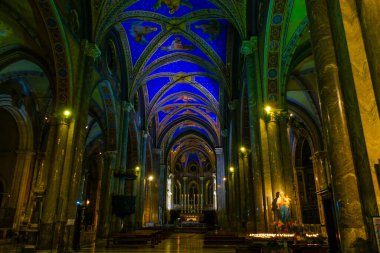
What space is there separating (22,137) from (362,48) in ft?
62.4

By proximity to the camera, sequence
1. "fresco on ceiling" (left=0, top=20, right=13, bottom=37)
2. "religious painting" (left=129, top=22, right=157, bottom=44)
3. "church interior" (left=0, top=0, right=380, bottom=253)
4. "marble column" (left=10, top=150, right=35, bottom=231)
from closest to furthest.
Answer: "church interior" (left=0, top=0, right=380, bottom=253), "fresco on ceiling" (left=0, top=20, right=13, bottom=37), "religious painting" (left=129, top=22, right=157, bottom=44), "marble column" (left=10, top=150, right=35, bottom=231)

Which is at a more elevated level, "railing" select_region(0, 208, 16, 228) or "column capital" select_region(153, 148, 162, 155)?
"column capital" select_region(153, 148, 162, 155)

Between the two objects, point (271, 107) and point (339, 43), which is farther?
point (271, 107)

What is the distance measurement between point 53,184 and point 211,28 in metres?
11.5

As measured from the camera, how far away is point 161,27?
51.9ft

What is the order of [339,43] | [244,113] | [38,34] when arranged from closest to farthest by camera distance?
→ [339,43] < [38,34] < [244,113]

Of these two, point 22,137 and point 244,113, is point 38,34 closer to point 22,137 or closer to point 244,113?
point 22,137

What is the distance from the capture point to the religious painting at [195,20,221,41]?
15.6 meters

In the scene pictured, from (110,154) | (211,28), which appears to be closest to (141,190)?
(110,154)

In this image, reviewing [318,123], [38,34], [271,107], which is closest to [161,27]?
[38,34]

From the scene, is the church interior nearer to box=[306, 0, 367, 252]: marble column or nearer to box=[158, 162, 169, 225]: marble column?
box=[306, 0, 367, 252]: marble column

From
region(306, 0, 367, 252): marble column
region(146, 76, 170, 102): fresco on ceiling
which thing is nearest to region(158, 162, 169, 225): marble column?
region(146, 76, 170, 102): fresco on ceiling

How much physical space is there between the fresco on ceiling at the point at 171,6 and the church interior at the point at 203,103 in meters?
0.06

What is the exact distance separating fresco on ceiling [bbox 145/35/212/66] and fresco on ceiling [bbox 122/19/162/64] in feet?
2.85
